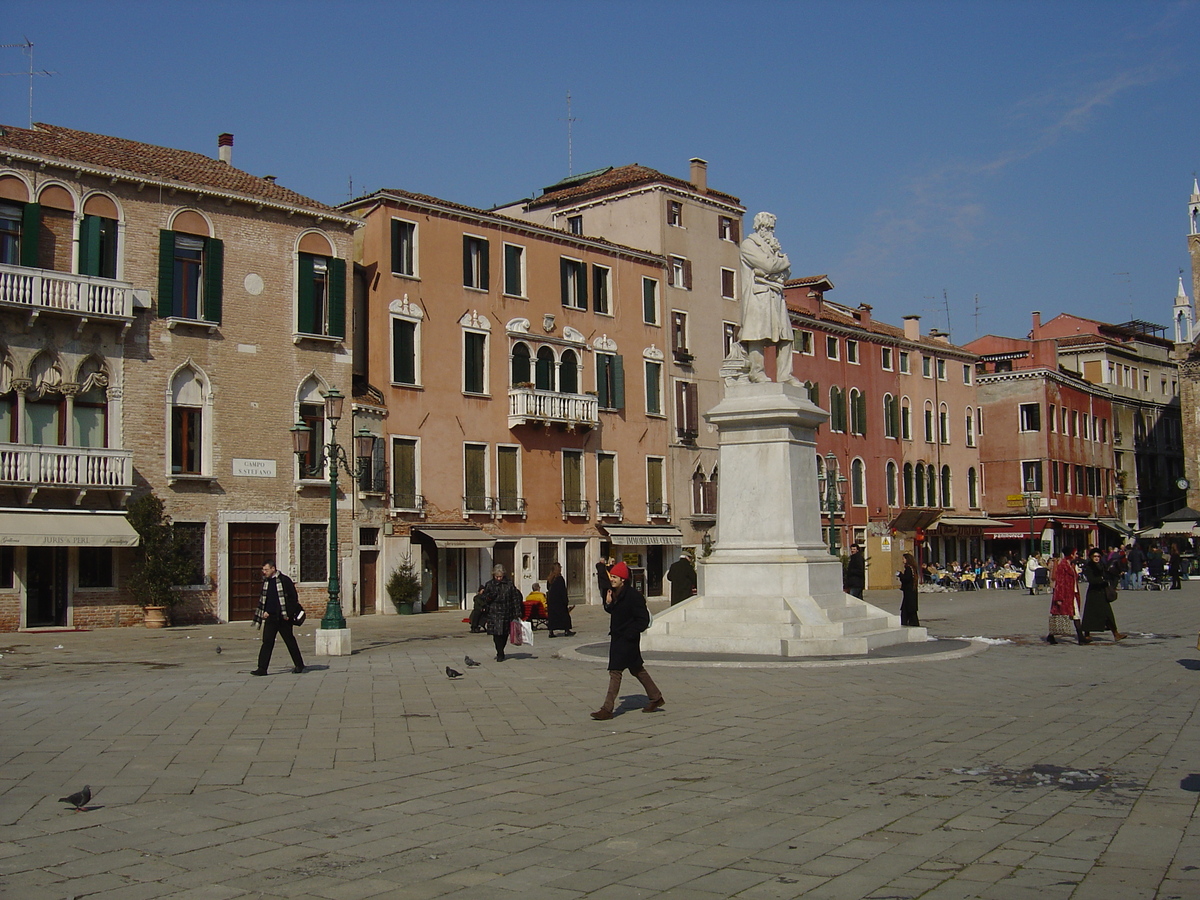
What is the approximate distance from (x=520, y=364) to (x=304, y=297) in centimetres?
871

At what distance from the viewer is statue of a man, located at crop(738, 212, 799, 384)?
714 inches

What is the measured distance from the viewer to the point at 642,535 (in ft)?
136

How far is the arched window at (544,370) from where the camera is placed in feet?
129

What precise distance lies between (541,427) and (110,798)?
31.2 m

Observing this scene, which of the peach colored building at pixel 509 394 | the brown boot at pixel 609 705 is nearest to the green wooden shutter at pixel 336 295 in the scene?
the peach colored building at pixel 509 394

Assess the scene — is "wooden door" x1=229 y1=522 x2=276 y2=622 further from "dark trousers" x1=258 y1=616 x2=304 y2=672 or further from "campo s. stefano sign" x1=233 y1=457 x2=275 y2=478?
"dark trousers" x1=258 y1=616 x2=304 y2=672

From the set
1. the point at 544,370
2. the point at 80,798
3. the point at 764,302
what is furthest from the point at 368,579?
the point at 80,798

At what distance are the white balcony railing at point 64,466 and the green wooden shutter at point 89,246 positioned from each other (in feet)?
13.9

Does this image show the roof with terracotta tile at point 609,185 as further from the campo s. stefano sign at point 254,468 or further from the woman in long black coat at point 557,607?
the woman in long black coat at point 557,607

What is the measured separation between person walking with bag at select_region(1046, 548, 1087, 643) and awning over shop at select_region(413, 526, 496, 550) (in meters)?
19.4

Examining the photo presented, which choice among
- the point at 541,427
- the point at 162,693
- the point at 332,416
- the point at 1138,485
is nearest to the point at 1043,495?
the point at 1138,485

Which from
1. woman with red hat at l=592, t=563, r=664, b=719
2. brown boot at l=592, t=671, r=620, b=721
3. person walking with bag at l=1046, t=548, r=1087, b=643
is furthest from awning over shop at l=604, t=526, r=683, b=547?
brown boot at l=592, t=671, r=620, b=721

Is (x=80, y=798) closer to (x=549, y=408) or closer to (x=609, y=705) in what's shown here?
(x=609, y=705)

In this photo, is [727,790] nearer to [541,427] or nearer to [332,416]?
[332,416]
